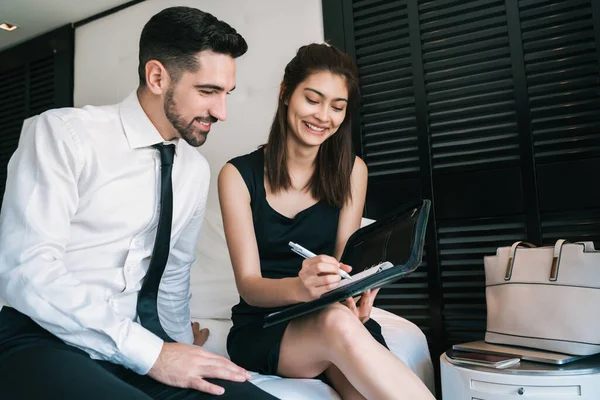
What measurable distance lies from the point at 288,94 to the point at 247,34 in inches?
40.8

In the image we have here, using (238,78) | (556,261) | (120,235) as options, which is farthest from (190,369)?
(238,78)

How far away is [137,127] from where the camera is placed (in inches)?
52.0

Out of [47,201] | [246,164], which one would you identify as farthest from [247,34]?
[47,201]

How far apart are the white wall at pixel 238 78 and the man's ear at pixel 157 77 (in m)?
0.92

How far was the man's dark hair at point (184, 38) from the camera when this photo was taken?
135 centimetres

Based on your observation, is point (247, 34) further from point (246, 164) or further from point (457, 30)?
point (246, 164)

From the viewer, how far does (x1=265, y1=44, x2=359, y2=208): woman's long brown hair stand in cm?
165

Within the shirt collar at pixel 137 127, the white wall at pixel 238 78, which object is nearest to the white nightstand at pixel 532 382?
the white wall at pixel 238 78

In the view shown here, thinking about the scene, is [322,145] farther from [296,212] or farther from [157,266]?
[157,266]

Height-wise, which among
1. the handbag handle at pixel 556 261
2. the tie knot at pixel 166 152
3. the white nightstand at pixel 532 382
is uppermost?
the tie knot at pixel 166 152

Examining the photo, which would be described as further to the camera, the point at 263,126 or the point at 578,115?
the point at 263,126

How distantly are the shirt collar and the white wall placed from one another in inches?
34.4

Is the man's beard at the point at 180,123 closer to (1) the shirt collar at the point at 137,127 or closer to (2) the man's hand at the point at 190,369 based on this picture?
(1) the shirt collar at the point at 137,127

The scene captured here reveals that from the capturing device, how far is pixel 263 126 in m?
2.53
